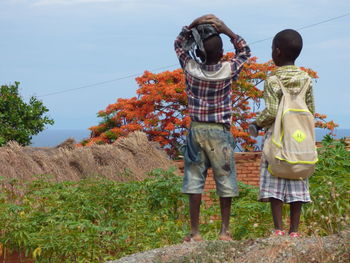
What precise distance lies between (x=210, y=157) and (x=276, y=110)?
0.67 m

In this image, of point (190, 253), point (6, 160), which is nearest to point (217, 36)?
point (190, 253)

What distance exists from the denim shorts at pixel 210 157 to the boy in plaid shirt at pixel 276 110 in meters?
0.28

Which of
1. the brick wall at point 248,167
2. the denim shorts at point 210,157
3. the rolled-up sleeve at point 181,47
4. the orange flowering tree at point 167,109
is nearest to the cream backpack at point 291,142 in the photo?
the denim shorts at point 210,157

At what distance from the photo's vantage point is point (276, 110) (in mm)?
4738

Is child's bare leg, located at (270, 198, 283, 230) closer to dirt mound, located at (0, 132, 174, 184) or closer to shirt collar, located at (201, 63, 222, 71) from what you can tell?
shirt collar, located at (201, 63, 222, 71)

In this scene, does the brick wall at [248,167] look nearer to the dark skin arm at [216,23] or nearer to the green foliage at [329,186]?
the green foliage at [329,186]

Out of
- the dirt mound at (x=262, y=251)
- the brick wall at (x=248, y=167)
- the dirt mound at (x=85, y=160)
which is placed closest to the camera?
the dirt mound at (x=262, y=251)

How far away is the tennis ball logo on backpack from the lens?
4.66 m

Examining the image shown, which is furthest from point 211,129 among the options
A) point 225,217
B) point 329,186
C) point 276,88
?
point 329,186

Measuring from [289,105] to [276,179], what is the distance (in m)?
0.62

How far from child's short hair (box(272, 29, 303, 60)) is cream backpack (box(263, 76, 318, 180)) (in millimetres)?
352

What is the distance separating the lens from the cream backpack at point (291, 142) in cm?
465

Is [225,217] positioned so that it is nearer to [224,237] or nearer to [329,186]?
[224,237]

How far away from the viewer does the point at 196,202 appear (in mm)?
4938
